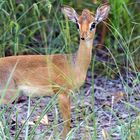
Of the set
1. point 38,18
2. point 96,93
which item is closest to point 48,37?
point 38,18

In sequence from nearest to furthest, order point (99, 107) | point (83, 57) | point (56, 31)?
1. point (99, 107)
2. point (83, 57)
3. point (56, 31)

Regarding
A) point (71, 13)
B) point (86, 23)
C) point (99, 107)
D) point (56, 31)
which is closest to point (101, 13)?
point (71, 13)

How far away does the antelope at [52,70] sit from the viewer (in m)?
6.38

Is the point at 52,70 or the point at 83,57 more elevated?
the point at 83,57

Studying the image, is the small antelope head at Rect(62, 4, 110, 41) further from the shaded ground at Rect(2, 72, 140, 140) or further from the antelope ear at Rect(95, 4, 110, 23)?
the shaded ground at Rect(2, 72, 140, 140)

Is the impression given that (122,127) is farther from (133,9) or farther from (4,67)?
(133,9)

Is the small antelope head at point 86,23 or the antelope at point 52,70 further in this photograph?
the antelope at point 52,70

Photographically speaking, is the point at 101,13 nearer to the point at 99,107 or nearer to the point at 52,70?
the point at 52,70

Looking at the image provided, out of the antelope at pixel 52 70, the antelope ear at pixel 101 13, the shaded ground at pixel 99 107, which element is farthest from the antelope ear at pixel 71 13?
the shaded ground at pixel 99 107

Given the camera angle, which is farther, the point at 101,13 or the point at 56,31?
the point at 56,31

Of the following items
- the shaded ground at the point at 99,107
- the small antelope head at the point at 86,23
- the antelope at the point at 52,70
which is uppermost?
the small antelope head at the point at 86,23

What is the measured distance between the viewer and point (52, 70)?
6621mm

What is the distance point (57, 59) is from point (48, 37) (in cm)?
173

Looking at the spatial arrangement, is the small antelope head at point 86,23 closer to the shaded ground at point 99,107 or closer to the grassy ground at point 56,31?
the shaded ground at point 99,107
